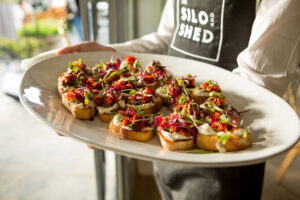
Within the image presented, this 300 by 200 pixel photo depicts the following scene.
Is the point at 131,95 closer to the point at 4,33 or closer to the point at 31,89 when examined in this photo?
the point at 31,89

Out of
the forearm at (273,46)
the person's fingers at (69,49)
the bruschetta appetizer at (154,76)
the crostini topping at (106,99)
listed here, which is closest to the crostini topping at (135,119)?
the crostini topping at (106,99)

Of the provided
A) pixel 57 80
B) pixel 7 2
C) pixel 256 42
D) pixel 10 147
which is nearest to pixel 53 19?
pixel 7 2

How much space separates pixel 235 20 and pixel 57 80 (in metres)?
0.93

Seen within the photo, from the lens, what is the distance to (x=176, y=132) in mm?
1086

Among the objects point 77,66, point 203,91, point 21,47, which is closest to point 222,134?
point 203,91

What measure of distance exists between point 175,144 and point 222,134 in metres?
0.18

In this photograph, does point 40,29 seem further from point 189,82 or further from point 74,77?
point 189,82

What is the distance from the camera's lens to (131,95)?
1.39 m

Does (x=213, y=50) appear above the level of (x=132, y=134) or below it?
above

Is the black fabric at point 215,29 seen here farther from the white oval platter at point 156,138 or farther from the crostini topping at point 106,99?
the crostini topping at point 106,99

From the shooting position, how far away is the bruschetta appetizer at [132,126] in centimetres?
111

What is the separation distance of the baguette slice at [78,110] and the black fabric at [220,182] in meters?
0.54

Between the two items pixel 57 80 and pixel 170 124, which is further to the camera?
pixel 57 80

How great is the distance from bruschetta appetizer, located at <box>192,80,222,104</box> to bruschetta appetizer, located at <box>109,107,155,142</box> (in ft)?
0.99
